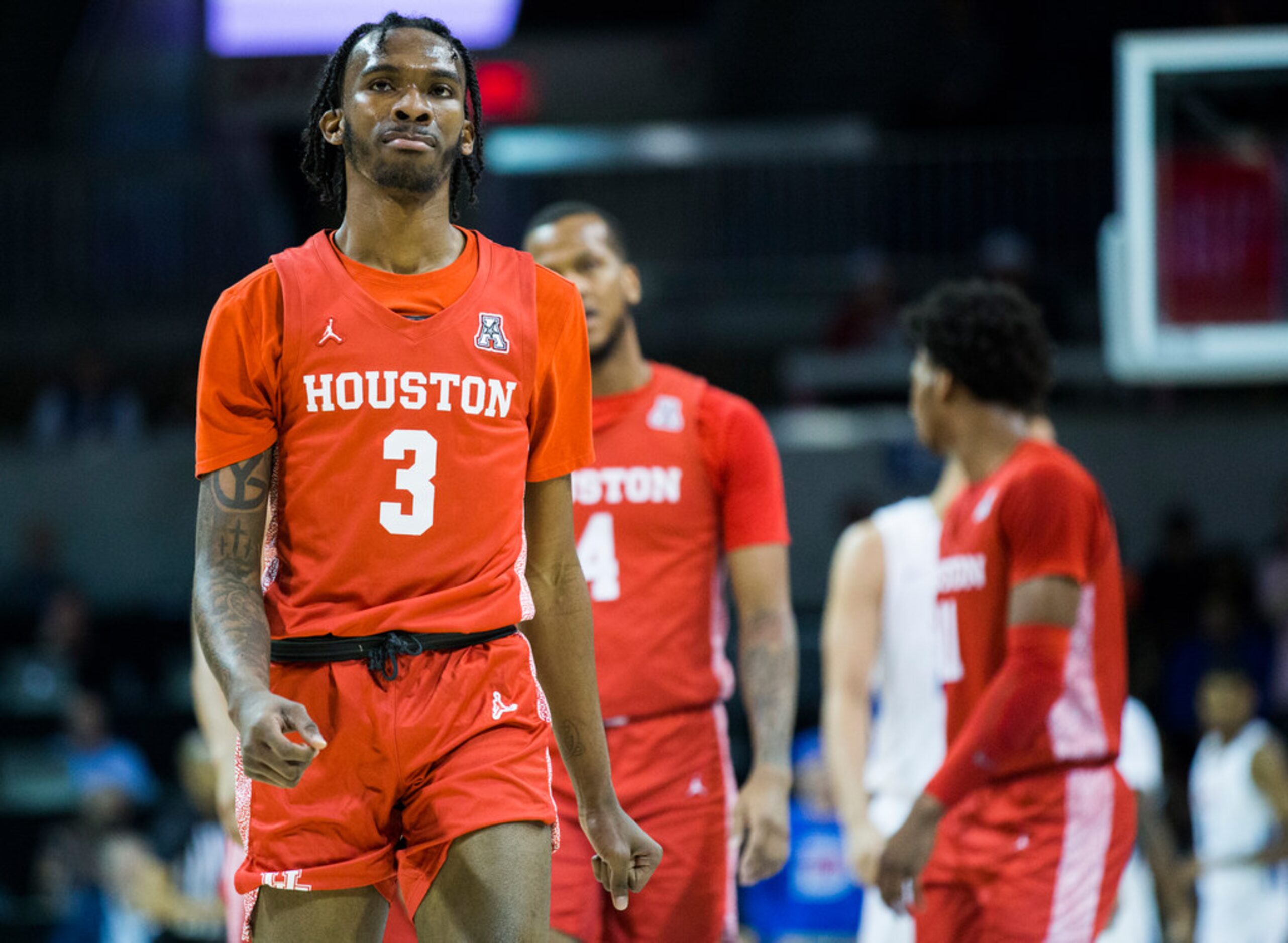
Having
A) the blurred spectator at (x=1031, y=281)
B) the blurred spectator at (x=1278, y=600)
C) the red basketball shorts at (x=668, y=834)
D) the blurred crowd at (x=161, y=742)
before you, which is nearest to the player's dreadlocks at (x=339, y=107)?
the red basketball shorts at (x=668, y=834)

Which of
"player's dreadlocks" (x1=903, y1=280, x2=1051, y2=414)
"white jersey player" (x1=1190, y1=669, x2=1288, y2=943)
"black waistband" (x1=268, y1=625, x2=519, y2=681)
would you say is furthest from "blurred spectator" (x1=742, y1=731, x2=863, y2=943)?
"black waistband" (x1=268, y1=625, x2=519, y2=681)

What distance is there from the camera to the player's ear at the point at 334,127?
10.2 ft

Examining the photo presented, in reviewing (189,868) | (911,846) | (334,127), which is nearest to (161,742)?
(189,868)

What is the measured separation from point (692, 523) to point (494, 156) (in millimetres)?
12398

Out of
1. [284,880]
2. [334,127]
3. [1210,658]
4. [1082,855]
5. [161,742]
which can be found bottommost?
[161,742]

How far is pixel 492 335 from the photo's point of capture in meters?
2.99

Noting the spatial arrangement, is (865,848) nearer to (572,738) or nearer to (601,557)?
(601,557)

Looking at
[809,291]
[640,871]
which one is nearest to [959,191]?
[809,291]

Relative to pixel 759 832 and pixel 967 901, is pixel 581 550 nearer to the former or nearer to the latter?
pixel 759 832

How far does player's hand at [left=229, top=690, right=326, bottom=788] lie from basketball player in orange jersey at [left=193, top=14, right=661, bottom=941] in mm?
193

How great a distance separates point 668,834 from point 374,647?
1.70 meters

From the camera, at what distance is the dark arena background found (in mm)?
11539

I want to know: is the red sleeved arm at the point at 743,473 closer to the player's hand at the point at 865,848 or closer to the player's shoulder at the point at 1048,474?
the player's shoulder at the point at 1048,474

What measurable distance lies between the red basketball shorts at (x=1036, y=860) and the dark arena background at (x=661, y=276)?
523 centimetres
